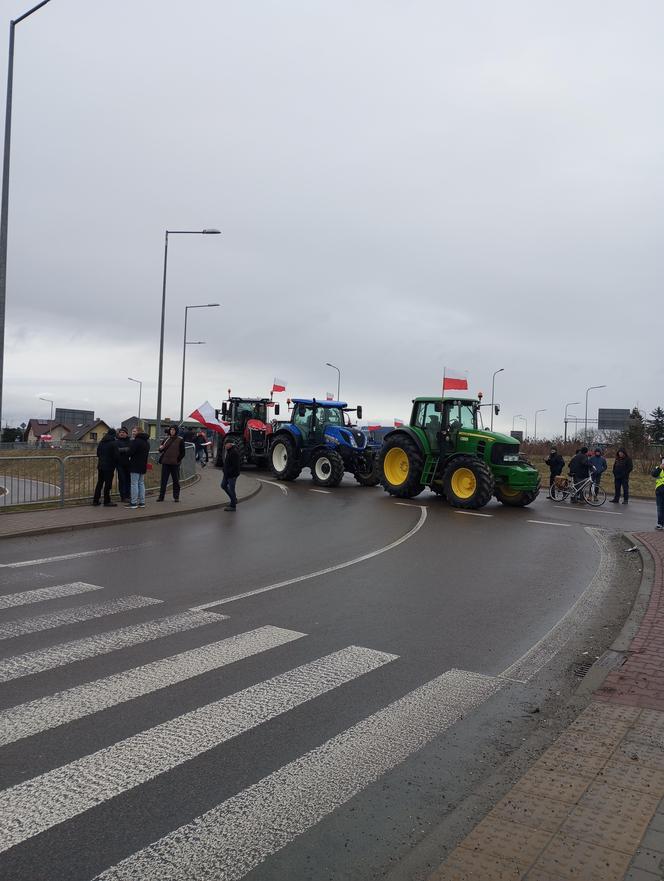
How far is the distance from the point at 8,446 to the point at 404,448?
37663 millimetres

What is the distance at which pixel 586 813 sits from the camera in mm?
3459

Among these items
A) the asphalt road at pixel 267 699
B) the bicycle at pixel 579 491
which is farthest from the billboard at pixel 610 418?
the asphalt road at pixel 267 699

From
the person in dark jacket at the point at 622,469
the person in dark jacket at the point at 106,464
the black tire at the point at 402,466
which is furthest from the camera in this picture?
the person in dark jacket at the point at 622,469

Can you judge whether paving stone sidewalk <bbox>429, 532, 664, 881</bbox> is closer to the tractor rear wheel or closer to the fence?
the fence

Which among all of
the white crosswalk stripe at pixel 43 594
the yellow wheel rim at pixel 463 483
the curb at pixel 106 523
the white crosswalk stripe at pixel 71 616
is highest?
the yellow wheel rim at pixel 463 483

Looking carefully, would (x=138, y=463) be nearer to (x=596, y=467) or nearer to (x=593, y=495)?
(x=593, y=495)

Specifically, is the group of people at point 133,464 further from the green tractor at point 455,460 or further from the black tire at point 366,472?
the black tire at point 366,472

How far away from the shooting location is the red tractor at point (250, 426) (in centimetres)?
2980

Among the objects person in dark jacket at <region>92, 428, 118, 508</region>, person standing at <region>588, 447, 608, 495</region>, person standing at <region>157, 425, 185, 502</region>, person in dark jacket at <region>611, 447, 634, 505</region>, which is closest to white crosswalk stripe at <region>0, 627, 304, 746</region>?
person in dark jacket at <region>92, 428, 118, 508</region>

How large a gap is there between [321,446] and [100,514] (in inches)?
413

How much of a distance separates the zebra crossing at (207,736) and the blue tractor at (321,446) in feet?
54.7

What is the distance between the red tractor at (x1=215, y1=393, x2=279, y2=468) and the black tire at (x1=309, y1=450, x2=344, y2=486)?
19.1 ft

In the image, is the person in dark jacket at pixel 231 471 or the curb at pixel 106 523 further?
the person in dark jacket at pixel 231 471

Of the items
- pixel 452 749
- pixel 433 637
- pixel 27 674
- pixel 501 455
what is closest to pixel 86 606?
pixel 27 674
